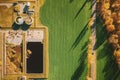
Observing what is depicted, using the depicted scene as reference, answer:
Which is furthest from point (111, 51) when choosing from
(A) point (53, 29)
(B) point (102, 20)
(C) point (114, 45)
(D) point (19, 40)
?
(D) point (19, 40)

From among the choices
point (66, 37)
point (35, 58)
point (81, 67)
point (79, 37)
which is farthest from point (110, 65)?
point (35, 58)

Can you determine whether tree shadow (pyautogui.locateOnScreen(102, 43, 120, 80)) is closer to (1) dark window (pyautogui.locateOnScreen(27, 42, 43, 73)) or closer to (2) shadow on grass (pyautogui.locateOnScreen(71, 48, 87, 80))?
(2) shadow on grass (pyautogui.locateOnScreen(71, 48, 87, 80))

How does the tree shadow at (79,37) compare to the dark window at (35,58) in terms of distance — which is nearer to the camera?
the dark window at (35,58)

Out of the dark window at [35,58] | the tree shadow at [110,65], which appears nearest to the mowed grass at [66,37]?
the dark window at [35,58]

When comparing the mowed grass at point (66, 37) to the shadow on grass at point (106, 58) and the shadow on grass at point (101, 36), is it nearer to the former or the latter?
the shadow on grass at point (101, 36)

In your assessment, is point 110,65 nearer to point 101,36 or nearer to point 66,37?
point 101,36

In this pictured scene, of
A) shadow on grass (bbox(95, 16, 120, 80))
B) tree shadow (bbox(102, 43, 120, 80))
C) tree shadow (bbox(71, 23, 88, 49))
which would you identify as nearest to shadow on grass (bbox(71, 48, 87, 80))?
tree shadow (bbox(71, 23, 88, 49))

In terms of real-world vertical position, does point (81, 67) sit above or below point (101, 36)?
below

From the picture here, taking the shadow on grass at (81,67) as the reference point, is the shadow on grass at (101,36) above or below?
above
